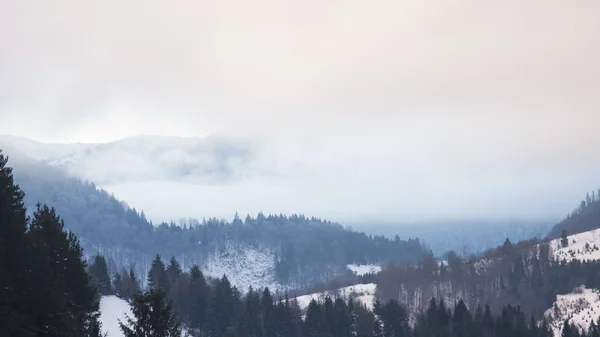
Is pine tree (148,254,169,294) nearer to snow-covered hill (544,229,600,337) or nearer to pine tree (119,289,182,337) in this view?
snow-covered hill (544,229,600,337)

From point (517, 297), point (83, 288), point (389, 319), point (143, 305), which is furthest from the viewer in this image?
point (517, 297)

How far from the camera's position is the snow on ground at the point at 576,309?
15894 cm

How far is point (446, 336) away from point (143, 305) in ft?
340

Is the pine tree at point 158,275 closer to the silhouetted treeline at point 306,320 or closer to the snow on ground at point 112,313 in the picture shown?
the silhouetted treeline at point 306,320

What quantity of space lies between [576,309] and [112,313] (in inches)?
4903

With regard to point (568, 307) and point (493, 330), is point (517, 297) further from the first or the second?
point (493, 330)

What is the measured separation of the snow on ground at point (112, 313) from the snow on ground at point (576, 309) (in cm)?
10004

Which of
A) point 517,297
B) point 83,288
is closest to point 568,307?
point 517,297

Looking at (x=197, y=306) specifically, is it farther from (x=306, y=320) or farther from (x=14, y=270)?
(x=14, y=270)

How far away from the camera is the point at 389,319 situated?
135 meters

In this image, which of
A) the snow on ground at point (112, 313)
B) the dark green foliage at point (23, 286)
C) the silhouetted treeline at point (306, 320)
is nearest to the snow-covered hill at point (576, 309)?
the silhouetted treeline at point (306, 320)

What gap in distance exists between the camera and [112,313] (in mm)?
111438

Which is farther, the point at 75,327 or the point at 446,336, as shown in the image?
the point at 446,336

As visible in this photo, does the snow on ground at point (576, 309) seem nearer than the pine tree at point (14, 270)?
No
